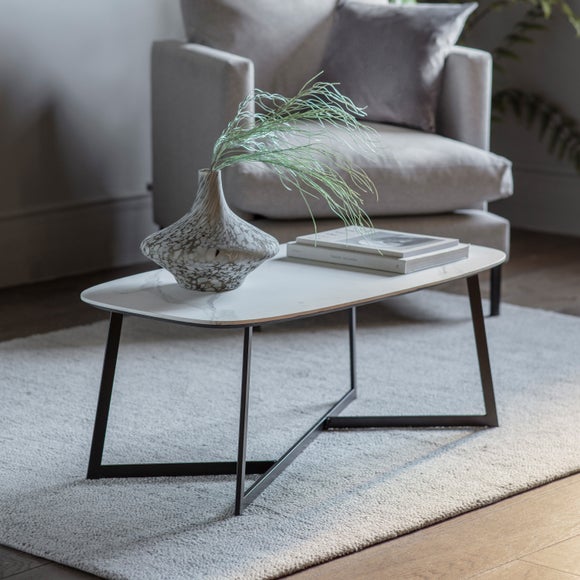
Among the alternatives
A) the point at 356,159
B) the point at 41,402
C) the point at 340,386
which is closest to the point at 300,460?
the point at 340,386

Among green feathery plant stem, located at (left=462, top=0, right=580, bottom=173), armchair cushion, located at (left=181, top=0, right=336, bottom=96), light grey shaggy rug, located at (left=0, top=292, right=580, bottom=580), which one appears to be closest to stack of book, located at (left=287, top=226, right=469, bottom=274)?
light grey shaggy rug, located at (left=0, top=292, right=580, bottom=580)

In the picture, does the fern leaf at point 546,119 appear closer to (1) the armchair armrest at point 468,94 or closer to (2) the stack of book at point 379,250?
(1) the armchair armrest at point 468,94

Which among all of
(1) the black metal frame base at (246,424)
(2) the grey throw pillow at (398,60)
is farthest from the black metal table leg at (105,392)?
(2) the grey throw pillow at (398,60)

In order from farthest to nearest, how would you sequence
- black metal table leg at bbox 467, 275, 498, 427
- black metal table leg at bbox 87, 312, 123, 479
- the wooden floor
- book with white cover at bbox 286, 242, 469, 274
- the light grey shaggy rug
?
1. black metal table leg at bbox 467, 275, 498, 427
2. book with white cover at bbox 286, 242, 469, 274
3. black metal table leg at bbox 87, 312, 123, 479
4. the light grey shaggy rug
5. the wooden floor

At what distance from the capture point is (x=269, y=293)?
1783mm

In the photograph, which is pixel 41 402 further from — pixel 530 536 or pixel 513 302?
pixel 513 302

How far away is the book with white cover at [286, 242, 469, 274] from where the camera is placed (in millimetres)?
1947

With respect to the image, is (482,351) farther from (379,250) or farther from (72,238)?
(72,238)

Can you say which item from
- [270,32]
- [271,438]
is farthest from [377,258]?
[270,32]

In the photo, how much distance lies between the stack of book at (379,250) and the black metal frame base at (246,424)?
0.11m

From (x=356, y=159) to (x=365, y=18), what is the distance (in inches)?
26.5

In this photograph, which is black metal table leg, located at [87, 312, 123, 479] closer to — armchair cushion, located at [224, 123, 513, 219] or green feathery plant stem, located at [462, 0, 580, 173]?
armchair cushion, located at [224, 123, 513, 219]

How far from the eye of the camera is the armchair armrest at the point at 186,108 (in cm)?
288

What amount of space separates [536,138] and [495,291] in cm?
166
